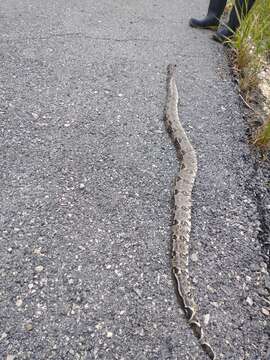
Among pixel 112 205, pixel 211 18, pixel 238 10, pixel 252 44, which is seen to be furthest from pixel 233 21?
pixel 112 205

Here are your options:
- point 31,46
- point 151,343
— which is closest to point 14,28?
point 31,46

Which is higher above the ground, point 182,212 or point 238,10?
point 238,10

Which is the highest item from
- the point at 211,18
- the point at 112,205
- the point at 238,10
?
the point at 238,10

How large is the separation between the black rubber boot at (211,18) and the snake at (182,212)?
2154 millimetres

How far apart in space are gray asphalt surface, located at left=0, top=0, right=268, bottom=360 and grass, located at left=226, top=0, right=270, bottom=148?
0.83 ft

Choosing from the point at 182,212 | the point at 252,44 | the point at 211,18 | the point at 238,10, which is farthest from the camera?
the point at 211,18

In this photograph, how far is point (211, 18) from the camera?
5148 millimetres

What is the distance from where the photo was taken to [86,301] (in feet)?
6.20

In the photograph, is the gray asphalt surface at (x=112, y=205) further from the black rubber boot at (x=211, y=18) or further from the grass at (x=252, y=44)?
the black rubber boot at (x=211, y=18)

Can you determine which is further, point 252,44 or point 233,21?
point 233,21

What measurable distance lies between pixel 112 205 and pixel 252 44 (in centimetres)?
308

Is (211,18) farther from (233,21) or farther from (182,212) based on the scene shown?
(182,212)

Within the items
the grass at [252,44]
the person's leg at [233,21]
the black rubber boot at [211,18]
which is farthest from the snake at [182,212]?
the black rubber boot at [211,18]

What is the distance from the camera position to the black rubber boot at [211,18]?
512 centimetres
